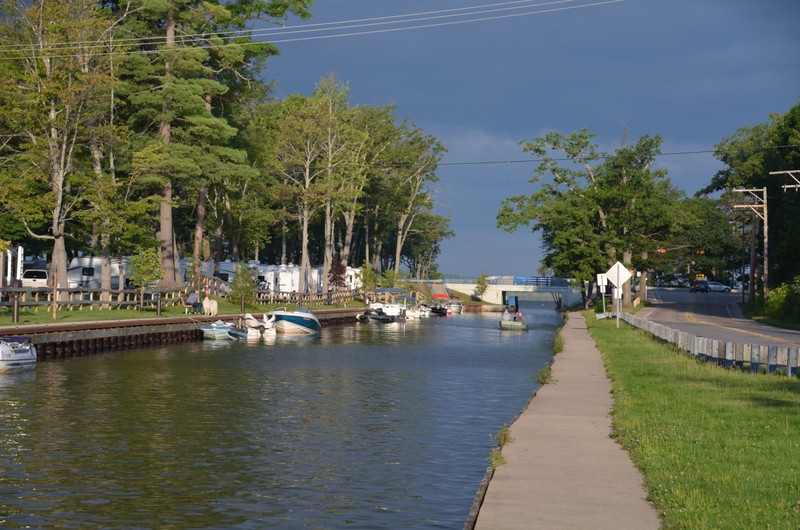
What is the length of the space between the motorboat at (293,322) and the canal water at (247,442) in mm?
23975

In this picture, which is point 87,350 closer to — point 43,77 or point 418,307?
point 43,77

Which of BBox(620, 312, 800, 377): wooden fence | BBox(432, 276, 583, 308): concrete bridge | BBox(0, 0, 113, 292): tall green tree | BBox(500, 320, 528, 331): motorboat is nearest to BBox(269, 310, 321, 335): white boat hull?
BBox(0, 0, 113, 292): tall green tree

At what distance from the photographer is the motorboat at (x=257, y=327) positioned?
6029 centimetres

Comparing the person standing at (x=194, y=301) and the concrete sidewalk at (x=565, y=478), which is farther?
the person standing at (x=194, y=301)

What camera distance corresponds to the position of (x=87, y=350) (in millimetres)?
45156

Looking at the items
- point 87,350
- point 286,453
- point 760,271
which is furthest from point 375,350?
point 760,271

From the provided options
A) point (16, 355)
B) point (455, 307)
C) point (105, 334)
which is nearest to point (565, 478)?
point (16, 355)

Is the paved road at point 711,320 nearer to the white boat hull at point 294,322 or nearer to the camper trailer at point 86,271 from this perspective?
the white boat hull at point 294,322

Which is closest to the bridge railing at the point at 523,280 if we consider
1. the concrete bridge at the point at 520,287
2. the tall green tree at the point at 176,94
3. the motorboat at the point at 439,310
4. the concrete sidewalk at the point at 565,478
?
the concrete bridge at the point at 520,287

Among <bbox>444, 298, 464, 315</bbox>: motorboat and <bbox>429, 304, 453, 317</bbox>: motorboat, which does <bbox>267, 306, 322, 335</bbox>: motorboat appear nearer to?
<bbox>429, 304, 453, 317</bbox>: motorboat

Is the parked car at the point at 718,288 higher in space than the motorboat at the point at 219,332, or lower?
higher

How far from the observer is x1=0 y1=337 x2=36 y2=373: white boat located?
111 feet

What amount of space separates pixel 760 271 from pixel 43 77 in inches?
3858

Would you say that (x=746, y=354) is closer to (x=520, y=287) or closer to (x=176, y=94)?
(x=176, y=94)
